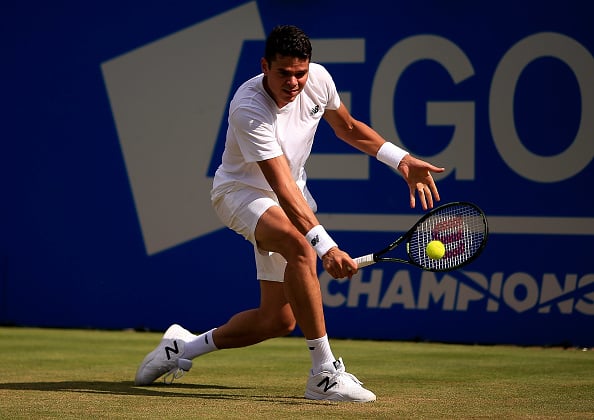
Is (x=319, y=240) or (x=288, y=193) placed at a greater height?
(x=288, y=193)

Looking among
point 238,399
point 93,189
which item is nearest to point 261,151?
point 238,399

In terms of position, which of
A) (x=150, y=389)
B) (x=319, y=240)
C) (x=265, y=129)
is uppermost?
(x=265, y=129)

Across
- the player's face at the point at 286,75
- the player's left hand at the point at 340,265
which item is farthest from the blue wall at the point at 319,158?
the player's left hand at the point at 340,265

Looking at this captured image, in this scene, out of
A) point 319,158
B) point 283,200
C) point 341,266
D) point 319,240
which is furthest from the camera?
point 319,158

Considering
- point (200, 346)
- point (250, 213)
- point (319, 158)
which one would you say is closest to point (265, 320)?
point (200, 346)

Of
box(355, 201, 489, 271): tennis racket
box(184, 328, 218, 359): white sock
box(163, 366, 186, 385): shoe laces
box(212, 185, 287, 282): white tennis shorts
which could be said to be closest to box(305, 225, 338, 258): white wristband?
box(212, 185, 287, 282): white tennis shorts

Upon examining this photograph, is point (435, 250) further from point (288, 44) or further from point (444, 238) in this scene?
point (288, 44)

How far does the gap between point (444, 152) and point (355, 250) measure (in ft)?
2.90

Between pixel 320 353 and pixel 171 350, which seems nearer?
pixel 320 353

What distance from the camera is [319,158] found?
25.5 feet

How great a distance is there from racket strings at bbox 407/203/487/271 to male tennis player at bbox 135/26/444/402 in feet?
0.68

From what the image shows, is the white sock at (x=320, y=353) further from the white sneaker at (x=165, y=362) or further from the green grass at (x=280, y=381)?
the white sneaker at (x=165, y=362)

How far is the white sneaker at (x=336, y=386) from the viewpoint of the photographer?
14.1 feet

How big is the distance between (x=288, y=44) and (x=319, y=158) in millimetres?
3492
